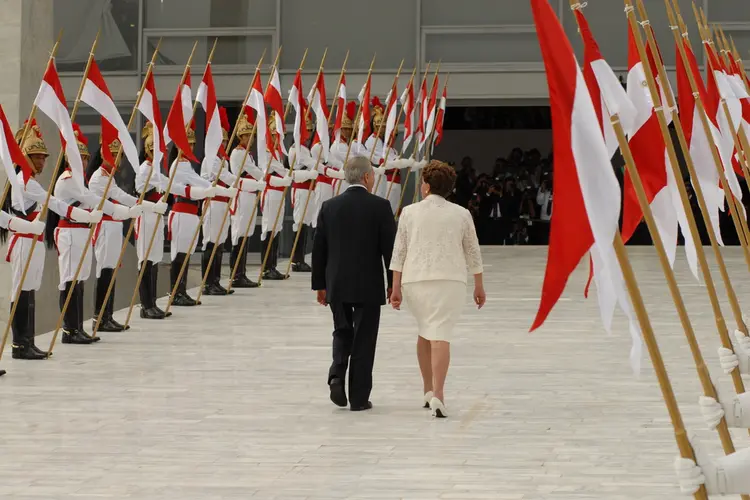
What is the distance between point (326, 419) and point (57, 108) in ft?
11.9

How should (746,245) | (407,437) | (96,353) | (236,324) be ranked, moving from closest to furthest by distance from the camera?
(746,245), (407,437), (96,353), (236,324)

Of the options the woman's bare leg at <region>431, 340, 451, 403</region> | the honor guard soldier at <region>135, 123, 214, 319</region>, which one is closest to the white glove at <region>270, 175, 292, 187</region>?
the honor guard soldier at <region>135, 123, 214, 319</region>

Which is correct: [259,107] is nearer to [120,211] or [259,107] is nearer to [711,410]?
[120,211]

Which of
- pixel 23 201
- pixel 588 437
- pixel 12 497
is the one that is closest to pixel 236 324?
pixel 23 201

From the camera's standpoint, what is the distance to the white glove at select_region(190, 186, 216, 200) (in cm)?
1391

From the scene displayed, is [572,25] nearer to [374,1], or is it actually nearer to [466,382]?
[374,1]

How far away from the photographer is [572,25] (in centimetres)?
2333

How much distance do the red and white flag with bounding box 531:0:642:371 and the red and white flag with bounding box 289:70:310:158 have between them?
1175 centimetres

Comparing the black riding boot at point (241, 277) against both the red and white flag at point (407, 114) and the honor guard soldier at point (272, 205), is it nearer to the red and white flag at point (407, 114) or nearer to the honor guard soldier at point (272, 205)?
the honor guard soldier at point (272, 205)

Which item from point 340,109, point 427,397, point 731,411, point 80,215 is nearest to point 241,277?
point 340,109

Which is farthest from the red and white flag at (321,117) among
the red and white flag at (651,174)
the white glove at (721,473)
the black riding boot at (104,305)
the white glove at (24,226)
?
the white glove at (721,473)

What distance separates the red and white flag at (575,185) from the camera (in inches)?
157

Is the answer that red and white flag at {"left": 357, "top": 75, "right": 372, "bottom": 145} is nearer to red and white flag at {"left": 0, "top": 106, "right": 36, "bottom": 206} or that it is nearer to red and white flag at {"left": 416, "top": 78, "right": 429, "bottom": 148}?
red and white flag at {"left": 416, "top": 78, "right": 429, "bottom": 148}

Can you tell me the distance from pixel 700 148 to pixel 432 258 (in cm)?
172
